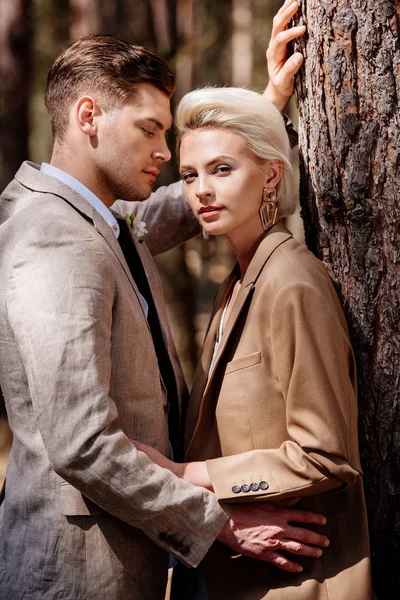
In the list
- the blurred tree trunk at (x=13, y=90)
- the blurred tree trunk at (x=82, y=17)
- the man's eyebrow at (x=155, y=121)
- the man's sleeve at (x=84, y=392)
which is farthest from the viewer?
the blurred tree trunk at (x=82, y=17)

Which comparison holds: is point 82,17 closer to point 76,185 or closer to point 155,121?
point 155,121

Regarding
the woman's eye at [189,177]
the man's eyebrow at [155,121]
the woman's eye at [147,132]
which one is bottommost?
the woman's eye at [189,177]

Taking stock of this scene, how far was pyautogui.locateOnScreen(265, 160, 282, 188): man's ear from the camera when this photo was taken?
8.46 ft

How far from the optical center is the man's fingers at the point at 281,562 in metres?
2.26

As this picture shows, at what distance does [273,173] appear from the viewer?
102 inches

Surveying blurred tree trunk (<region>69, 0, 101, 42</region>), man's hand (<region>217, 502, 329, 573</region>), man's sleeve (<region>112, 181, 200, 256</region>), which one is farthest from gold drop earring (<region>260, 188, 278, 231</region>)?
blurred tree trunk (<region>69, 0, 101, 42</region>)

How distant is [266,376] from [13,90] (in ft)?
18.6

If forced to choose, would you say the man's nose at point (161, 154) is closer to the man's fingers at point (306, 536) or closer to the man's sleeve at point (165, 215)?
the man's sleeve at point (165, 215)

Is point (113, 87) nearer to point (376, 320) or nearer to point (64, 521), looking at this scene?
point (376, 320)

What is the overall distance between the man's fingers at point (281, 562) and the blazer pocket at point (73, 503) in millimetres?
569

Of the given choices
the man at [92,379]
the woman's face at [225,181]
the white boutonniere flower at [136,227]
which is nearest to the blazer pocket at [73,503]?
the man at [92,379]

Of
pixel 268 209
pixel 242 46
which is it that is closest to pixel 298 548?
pixel 268 209

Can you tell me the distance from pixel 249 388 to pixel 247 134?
2.99 feet

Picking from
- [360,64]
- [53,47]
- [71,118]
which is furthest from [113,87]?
[53,47]
